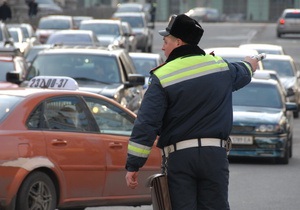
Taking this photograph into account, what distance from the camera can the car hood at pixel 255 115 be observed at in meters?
17.8

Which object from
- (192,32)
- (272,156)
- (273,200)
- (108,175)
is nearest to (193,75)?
(192,32)

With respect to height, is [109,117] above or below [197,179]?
below

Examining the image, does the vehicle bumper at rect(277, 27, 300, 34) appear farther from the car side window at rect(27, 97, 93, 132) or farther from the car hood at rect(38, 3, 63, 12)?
the car side window at rect(27, 97, 93, 132)

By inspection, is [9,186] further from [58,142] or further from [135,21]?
[135,21]

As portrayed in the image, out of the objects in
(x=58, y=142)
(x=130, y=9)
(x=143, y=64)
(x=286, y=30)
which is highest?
(x=58, y=142)

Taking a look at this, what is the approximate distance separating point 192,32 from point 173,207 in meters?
1.07

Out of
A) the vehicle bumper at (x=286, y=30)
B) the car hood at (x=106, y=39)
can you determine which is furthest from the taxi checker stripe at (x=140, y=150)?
the vehicle bumper at (x=286, y=30)

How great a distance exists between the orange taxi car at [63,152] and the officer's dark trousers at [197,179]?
3040 mm

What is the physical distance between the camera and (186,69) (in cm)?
724

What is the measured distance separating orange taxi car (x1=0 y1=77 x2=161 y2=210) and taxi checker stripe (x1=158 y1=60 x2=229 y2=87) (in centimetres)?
304

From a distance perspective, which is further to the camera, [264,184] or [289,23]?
[289,23]

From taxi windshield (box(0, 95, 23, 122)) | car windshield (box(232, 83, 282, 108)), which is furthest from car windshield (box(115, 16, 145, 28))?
taxi windshield (box(0, 95, 23, 122))

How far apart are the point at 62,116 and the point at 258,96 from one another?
881cm

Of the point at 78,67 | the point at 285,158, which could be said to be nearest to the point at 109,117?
the point at 285,158
